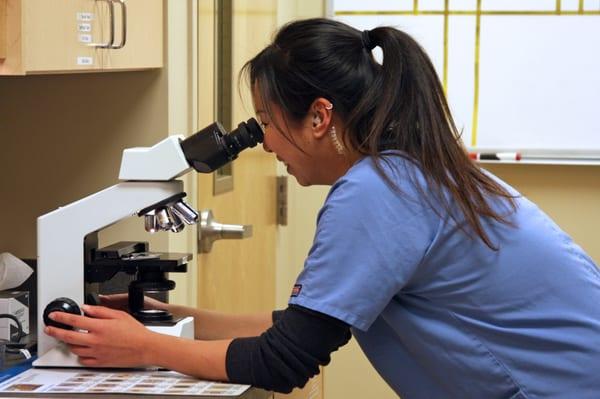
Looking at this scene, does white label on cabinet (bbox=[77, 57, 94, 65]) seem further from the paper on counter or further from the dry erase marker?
the dry erase marker

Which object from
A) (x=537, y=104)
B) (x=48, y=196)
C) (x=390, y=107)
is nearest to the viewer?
(x=390, y=107)

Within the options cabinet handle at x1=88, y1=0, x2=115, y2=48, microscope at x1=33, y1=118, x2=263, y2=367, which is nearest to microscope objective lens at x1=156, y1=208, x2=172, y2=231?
microscope at x1=33, y1=118, x2=263, y2=367

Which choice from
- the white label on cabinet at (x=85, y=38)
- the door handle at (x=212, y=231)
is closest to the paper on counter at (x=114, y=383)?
the white label on cabinet at (x=85, y=38)

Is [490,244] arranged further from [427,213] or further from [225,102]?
[225,102]

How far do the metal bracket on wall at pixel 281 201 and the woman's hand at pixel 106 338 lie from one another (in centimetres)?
171

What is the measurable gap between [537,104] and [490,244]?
1926 millimetres

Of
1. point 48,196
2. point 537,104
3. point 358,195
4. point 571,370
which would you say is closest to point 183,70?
point 48,196

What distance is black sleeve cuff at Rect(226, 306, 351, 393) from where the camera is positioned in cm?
144

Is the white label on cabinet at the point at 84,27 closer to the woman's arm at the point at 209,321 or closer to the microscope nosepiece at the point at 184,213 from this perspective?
the microscope nosepiece at the point at 184,213

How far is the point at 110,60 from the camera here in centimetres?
187

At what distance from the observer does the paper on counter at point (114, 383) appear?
4.72ft

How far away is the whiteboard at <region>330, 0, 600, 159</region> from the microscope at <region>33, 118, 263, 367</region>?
1.84 meters

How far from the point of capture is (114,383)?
4.88ft

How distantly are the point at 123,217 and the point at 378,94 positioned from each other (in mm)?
441
